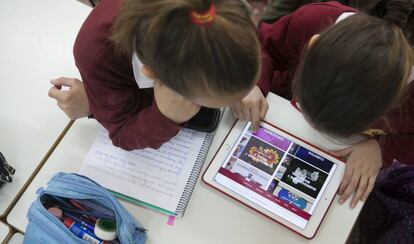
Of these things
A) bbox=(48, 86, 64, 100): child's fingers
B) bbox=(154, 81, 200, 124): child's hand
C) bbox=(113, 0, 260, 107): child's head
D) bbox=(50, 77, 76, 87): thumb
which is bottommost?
bbox=(48, 86, 64, 100): child's fingers

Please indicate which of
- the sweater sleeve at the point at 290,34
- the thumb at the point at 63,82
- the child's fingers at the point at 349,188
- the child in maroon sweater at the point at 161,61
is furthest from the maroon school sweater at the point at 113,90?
the child's fingers at the point at 349,188

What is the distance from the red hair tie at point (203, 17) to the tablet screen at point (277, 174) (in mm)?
410

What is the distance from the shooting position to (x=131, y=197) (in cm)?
84

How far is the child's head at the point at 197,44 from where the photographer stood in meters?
0.52

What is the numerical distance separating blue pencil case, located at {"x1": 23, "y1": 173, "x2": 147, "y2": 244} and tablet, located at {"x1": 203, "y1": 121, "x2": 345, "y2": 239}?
7.7 inches

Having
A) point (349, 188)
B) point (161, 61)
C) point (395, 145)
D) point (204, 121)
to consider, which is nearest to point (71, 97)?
point (204, 121)

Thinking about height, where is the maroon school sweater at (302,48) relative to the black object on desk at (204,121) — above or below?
above

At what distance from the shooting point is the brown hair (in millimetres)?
522

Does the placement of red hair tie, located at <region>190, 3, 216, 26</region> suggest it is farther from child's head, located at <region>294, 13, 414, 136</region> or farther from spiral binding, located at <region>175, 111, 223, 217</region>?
spiral binding, located at <region>175, 111, 223, 217</region>

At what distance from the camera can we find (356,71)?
1.92 feet

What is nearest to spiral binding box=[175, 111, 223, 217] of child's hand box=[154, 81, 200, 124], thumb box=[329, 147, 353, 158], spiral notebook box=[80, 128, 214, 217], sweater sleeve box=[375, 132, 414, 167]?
spiral notebook box=[80, 128, 214, 217]

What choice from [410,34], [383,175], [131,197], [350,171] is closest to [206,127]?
[131,197]

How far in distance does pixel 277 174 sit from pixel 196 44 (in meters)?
0.42

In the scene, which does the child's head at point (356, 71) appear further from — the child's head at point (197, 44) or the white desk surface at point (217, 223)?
the white desk surface at point (217, 223)
